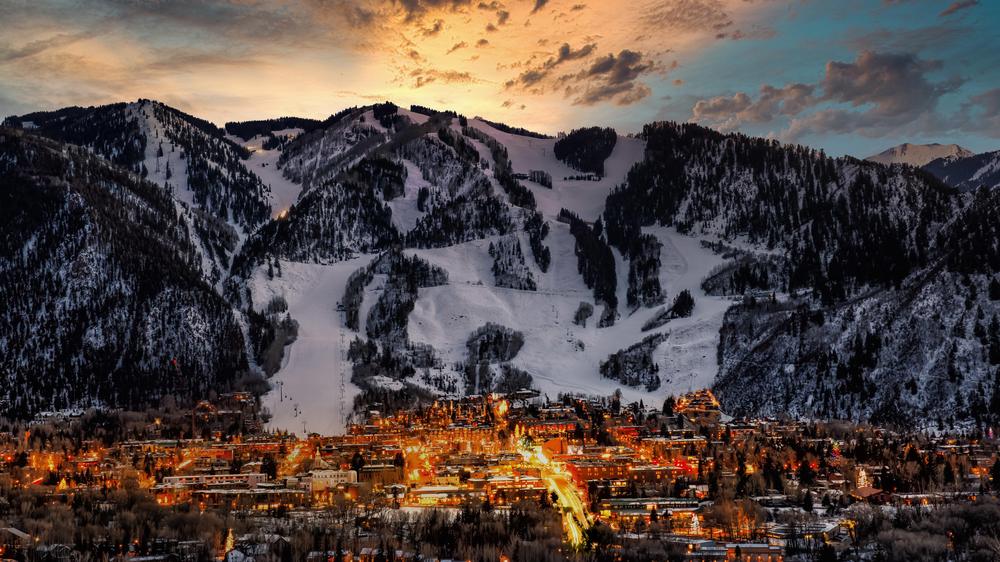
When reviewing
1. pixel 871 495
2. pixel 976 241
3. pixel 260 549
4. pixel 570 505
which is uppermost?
pixel 976 241

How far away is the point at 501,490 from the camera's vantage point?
106m

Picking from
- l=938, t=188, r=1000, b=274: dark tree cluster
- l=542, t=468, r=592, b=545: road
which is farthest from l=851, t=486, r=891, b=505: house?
l=938, t=188, r=1000, b=274: dark tree cluster

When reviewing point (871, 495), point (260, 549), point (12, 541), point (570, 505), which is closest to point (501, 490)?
point (570, 505)

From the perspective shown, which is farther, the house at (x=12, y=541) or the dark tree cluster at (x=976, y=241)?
the dark tree cluster at (x=976, y=241)

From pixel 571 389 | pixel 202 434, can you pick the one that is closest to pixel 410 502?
pixel 202 434

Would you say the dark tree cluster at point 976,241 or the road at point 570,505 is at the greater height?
the dark tree cluster at point 976,241

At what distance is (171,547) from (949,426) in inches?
3655

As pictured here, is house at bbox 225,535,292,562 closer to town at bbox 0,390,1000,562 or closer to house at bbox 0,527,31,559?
town at bbox 0,390,1000,562

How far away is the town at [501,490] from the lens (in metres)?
85.9

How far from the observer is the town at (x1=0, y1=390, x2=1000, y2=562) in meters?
85.9

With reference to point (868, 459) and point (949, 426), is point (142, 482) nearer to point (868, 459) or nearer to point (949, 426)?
point (868, 459)

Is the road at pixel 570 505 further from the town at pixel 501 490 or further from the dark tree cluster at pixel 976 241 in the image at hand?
the dark tree cluster at pixel 976 241

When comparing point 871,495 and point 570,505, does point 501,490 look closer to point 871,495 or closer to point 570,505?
point 570,505

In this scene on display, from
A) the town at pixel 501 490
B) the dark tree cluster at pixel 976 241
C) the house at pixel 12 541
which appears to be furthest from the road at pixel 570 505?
the dark tree cluster at pixel 976 241
